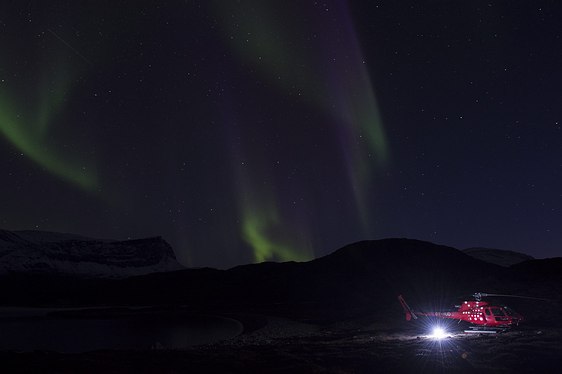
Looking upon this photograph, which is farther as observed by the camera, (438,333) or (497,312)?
(497,312)

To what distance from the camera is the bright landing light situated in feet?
118

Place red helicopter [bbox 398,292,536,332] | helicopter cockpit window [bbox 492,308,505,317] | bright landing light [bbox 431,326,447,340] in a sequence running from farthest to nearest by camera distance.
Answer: helicopter cockpit window [bbox 492,308,505,317], red helicopter [bbox 398,292,536,332], bright landing light [bbox 431,326,447,340]

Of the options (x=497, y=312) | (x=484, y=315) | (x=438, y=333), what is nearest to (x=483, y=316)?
(x=484, y=315)

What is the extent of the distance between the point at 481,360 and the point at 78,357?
72.8 ft

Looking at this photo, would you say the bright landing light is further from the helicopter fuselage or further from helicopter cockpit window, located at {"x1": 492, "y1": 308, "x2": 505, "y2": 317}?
helicopter cockpit window, located at {"x1": 492, "y1": 308, "x2": 505, "y2": 317}

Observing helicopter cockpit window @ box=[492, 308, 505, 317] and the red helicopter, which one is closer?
the red helicopter

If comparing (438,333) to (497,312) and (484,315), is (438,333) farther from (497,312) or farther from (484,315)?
(497,312)

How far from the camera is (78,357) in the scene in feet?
90.4

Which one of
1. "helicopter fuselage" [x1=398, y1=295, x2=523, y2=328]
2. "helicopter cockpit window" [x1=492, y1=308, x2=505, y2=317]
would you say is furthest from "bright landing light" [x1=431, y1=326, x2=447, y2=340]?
"helicopter cockpit window" [x1=492, y1=308, x2=505, y2=317]

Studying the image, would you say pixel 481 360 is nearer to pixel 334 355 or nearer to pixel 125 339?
pixel 334 355

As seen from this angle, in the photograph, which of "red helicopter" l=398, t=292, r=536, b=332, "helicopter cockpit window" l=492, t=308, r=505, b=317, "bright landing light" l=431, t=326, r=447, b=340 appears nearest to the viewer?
"bright landing light" l=431, t=326, r=447, b=340

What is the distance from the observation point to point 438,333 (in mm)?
38219

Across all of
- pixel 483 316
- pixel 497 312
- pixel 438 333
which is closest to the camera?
pixel 483 316

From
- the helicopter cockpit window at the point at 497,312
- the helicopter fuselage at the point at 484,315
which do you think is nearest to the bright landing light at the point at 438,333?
the helicopter fuselage at the point at 484,315
